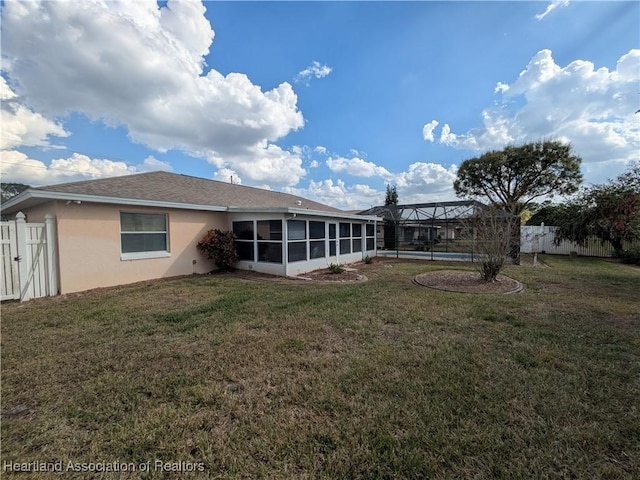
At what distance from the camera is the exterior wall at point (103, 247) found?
739 cm

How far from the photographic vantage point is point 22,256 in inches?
261

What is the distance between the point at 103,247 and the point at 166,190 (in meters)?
3.14

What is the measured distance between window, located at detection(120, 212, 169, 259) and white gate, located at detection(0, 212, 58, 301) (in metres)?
1.68

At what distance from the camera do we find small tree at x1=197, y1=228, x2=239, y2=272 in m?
10.2

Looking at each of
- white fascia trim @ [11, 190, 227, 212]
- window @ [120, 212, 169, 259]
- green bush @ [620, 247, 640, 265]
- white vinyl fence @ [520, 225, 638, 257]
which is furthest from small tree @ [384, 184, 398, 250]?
window @ [120, 212, 169, 259]

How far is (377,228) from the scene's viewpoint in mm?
18469

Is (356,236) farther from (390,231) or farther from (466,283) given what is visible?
(466,283)

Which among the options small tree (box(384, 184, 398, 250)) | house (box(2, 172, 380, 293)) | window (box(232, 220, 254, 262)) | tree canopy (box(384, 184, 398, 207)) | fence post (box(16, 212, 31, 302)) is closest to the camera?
fence post (box(16, 212, 31, 302))

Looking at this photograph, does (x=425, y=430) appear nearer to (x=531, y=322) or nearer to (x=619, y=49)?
(x=531, y=322)

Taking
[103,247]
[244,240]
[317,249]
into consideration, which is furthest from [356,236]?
[103,247]

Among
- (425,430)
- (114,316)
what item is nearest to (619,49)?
(425,430)

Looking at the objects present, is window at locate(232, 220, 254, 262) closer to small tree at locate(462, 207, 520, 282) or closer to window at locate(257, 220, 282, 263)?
window at locate(257, 220, 282, 263)

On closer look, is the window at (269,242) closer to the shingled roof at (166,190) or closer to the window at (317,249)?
the window at (317,249)

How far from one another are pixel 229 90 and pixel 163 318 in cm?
1068
